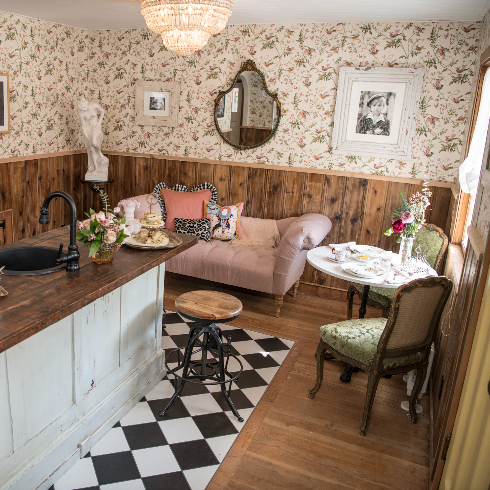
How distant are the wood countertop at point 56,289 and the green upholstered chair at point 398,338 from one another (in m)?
1.22

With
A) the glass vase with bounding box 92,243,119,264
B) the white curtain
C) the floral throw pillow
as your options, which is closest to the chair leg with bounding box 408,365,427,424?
the white curtain

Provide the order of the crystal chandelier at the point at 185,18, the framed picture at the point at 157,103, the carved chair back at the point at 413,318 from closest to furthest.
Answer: the carved chair back at the point at 413,318 → the crystal chandelier at the point at 185,18 → the framed picture at the point at 157,103

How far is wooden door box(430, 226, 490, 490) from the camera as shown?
1.92 m

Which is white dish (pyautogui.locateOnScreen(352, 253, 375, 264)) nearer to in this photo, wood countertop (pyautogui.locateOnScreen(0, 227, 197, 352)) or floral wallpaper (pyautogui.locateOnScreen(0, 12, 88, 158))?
wood countertop (pyautogui.locateOnScreen(0, 227, 197, 352))

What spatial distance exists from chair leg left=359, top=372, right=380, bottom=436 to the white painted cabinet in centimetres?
136

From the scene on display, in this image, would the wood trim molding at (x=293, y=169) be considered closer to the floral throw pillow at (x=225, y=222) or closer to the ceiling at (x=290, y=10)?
the floral throw pillow at (x=225, y=222)

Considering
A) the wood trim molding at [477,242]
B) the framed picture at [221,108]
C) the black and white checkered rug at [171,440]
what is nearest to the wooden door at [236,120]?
the framed picture at [221,108]

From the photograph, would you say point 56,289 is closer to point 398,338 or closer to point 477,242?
point 398,338

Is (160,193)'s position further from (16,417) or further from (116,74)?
(16,417)

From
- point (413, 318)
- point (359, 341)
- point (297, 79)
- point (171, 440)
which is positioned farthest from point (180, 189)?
point (413, 318)

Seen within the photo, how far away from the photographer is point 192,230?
4.76 meters

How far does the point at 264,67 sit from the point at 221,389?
328 centimetres

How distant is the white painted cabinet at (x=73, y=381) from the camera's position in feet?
6.42

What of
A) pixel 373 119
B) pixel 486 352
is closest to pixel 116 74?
pixel 373 119
